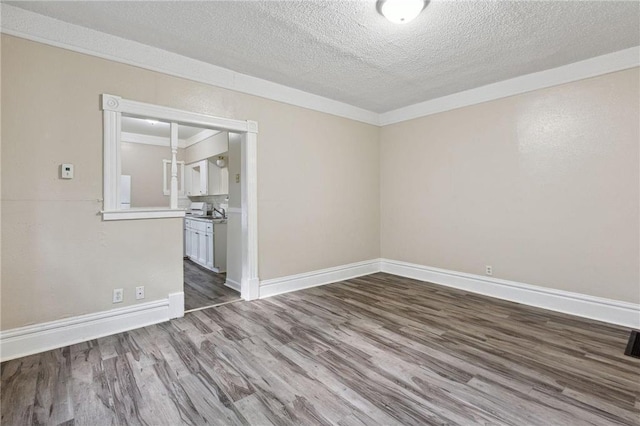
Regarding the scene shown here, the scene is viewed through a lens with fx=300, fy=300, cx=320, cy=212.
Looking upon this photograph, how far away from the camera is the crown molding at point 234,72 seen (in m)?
2.47

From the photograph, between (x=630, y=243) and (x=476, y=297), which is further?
(x=476, y=297)

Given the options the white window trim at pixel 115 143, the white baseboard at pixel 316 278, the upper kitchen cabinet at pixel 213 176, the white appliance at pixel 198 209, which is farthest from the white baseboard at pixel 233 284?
the white appliance at pixel 198 209

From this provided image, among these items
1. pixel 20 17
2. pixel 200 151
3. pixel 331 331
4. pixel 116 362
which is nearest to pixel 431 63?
pixel 331 331

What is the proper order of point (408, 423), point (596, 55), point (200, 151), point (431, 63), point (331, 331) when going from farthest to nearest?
point (200, 151), point (431, 63), point (596, 55), point (331, 331), point (408, 423)

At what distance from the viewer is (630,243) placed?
302cm

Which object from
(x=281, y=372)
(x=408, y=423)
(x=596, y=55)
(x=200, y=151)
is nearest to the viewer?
(x=408, y=423)

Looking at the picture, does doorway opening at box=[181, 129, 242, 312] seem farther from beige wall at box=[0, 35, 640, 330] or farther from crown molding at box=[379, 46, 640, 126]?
crown molding at box=[379, 46, 640, 126]

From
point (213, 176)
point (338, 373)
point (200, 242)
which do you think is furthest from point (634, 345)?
point (213, 176)

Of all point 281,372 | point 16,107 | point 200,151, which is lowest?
point 281,372

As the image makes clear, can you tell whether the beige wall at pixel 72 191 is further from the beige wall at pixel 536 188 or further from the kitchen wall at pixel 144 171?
the kitchen wall at pixel 144 171

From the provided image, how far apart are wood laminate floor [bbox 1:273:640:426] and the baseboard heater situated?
7cm

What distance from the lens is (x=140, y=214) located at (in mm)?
2965

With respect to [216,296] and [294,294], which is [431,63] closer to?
[294,294]

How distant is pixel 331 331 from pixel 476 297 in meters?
2.18
